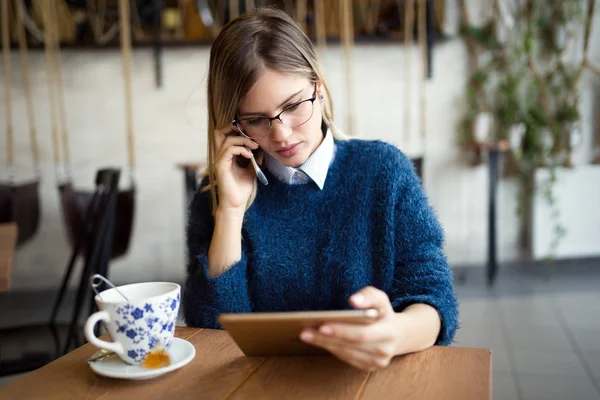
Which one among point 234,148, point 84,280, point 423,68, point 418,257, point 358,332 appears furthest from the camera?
point 423,68

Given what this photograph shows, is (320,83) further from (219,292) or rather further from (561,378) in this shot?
(561,378)

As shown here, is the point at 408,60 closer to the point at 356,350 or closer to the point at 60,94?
the point at 60,94

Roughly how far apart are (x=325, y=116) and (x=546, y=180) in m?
3.00

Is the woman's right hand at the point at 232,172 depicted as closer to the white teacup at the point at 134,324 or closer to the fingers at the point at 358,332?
→ the white teacup at the point at 134,324

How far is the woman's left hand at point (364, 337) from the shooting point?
667mm

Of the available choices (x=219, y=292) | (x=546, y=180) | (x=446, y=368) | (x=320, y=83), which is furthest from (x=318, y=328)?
(x=546, y=180)

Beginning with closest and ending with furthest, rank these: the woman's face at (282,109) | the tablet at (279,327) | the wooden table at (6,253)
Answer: the tablet at (279,327)
the woman's face at (282,109)
the wooden table at (6,253)

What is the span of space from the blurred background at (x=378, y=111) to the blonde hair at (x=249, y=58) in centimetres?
263

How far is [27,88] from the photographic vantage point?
12.2 feet

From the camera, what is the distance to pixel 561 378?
2225 mm

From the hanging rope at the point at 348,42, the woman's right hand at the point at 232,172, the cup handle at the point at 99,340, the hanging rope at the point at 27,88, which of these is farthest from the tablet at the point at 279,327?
the hanging rope at the point at 27,88

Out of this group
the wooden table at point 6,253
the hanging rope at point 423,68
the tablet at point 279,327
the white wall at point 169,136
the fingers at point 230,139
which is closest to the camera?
the tablet at point 279,327

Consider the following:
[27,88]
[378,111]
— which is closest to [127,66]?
[27,88]

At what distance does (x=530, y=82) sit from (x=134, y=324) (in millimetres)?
3651
